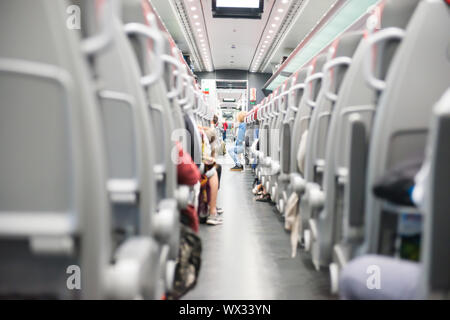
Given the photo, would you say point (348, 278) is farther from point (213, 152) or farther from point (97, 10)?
point (213, 152)

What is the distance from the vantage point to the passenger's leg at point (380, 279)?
0.95 metres

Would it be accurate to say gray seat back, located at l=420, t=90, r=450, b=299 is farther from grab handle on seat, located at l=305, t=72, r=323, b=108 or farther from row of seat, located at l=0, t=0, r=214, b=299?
grab handle on seat, located at l=305, t=72, r=323, b=108

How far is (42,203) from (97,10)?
534 millimetres

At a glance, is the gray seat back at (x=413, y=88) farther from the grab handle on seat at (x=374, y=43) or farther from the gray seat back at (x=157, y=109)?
the gray seat back at (x=157, y=109)

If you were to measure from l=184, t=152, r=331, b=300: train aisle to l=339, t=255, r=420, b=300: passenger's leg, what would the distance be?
3.55ft

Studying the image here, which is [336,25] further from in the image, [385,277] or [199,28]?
[199,28]

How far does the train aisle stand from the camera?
2129mm

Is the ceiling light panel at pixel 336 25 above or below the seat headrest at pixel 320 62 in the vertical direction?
above

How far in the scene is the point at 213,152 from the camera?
4039mm

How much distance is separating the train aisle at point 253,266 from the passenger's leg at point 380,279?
1.08 metres

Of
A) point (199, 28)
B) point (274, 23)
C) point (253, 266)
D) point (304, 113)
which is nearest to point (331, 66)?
point (304, 113)

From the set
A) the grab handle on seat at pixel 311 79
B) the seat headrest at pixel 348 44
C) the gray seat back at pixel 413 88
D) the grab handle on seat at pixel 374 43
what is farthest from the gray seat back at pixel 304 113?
the gray seat back at pixel 413 88

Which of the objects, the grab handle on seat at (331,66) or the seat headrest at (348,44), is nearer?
the grab handle on seat at (331,66)

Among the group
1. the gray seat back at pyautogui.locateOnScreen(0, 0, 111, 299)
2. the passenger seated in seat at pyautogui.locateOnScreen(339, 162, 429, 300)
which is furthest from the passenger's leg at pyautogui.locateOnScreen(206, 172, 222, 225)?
the gray seat back at pyautogui.locateOnScreen(0, 0, 111, 299)
